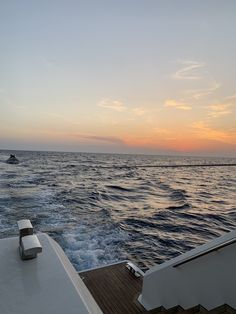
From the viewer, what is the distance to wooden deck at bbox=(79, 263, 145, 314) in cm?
395

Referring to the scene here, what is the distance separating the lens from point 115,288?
446 cm

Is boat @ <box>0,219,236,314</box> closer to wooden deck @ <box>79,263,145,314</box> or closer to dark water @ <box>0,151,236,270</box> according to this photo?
wooden deck @ <box>79,263,145,314</box>

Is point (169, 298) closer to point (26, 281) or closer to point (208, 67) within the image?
point (26, 281)

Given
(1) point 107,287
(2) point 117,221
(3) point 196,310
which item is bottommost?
(2) point 117,221

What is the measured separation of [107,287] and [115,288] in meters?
0.15

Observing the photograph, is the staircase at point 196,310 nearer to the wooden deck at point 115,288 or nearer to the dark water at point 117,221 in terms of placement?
the wooden deck at point 115,288

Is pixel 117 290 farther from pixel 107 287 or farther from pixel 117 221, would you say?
pixel 117 221

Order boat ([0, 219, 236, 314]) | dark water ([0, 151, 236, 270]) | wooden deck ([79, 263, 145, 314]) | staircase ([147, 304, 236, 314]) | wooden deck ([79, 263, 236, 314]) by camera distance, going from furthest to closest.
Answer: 1. dark water ([0, 151, 236, 270])
2. wooden deck ([79, 263, 145, 314])
3. wooden deck ([79, 263, 236, 314])
4. staircase ([147, 304, 236, 314])
5. boat ([0, 219, 236, 314])

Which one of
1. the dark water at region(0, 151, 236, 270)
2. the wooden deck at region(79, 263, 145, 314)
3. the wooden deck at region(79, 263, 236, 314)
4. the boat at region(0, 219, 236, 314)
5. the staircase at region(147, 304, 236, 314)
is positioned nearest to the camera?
the boat at region(0, 219, 236, 314)

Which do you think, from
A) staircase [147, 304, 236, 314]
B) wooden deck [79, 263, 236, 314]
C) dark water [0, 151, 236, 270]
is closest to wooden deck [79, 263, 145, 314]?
wooden deck [79, 263, 236, 314]

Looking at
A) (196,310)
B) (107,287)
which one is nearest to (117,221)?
(107,287)

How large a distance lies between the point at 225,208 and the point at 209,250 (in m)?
12.3

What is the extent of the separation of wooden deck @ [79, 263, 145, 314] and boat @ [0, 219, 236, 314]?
0.02 meters

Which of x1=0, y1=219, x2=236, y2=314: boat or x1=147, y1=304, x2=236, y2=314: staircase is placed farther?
x1=147, y1=304, x2=236, y2=314: staircase
